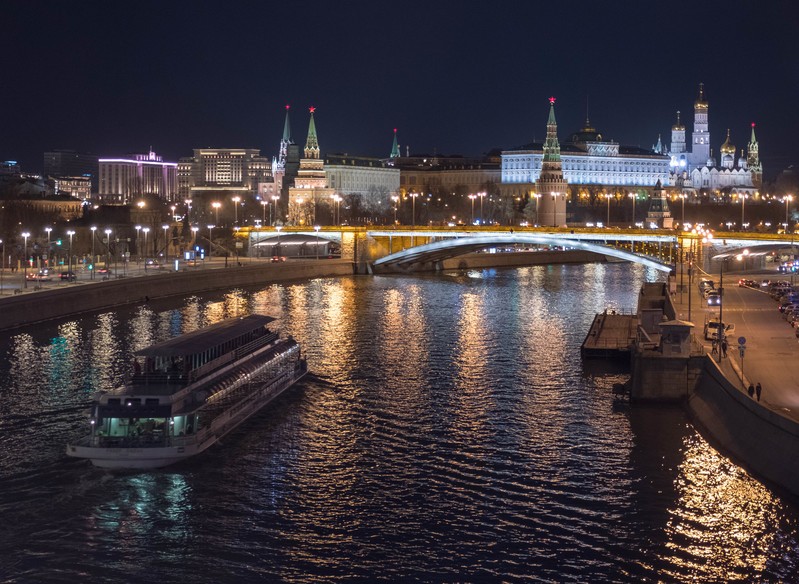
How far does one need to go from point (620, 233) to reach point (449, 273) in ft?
44.5

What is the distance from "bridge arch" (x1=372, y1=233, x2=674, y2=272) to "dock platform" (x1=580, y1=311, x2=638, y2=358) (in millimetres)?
16119

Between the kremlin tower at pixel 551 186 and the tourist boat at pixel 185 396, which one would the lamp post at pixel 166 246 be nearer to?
the tourist boat at pixel 185 396

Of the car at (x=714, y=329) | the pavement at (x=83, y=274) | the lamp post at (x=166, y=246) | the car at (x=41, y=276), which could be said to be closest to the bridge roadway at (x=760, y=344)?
the car at (x=714, y=329)

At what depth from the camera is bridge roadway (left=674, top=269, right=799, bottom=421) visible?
21.8 metres

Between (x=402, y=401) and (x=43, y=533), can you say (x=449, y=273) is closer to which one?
(x=402, y=401)

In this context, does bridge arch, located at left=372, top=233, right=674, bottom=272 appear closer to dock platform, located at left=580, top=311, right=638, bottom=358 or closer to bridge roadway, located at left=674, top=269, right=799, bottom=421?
bridge roadway, located at left=674, top=269, right=799, bottom=421

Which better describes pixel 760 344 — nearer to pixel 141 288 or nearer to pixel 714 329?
pixel 714 329

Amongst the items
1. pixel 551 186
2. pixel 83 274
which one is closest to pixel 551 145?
pixel 551 186

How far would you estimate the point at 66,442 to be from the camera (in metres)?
21.9

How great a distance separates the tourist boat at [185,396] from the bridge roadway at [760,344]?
31.6 feet

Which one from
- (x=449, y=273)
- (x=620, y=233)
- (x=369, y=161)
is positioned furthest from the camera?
(x=369, y=161)

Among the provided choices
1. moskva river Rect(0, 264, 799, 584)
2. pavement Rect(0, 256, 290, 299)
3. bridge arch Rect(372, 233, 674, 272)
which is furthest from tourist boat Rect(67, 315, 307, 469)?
bridge arch Rect(372, 233, 674, 272)

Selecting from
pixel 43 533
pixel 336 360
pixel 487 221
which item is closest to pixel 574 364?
pixel 336 360

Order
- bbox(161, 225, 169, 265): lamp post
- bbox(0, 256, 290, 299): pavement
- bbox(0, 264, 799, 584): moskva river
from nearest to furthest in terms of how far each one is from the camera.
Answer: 1. bbox(0, 264, 799, 584): moskva river
2. bbox(0, 256, 290, 299): pavement
3. bbox(161, 225, 169, 265): lamp post
